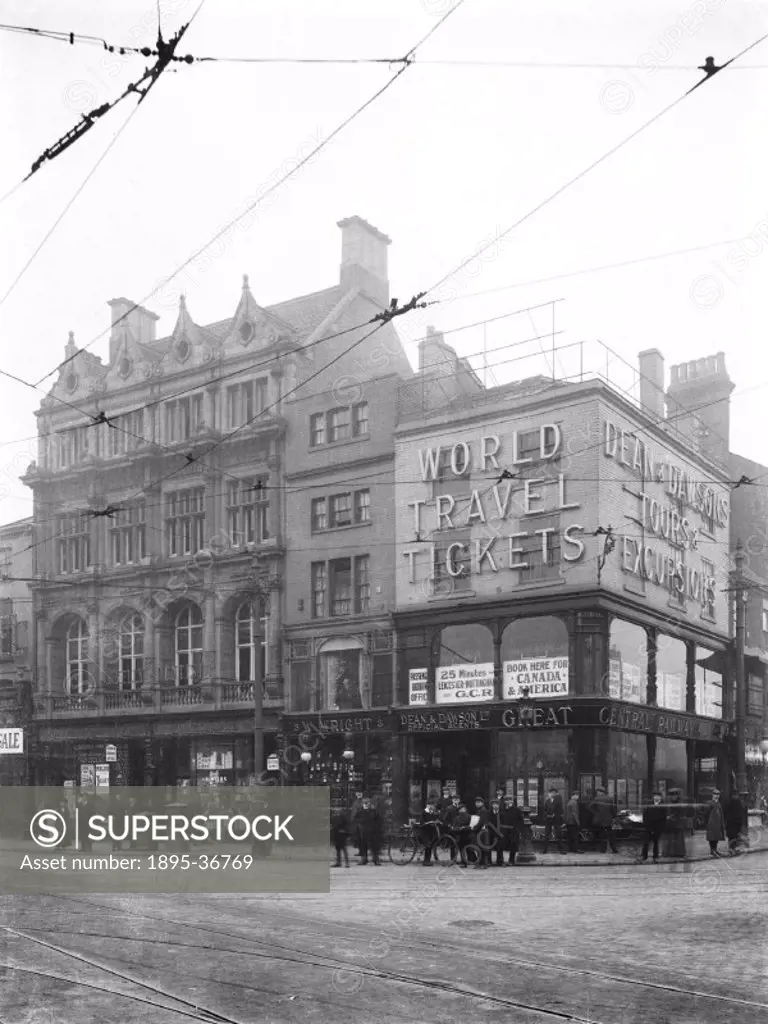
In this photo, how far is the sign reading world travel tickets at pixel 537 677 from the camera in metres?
34.5

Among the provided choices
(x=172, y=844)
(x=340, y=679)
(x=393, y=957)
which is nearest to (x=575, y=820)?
(x=172, y=844)

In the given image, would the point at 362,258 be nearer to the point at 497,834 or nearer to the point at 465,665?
the point at 465,665

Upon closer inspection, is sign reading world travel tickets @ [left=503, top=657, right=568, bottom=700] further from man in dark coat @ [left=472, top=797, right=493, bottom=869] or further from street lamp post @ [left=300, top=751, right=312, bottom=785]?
man in dark coat @ [left=472, top=797, right=493, bottom=869]

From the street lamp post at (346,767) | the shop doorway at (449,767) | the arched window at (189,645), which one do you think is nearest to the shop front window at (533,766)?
the shop doorway at (449,767)

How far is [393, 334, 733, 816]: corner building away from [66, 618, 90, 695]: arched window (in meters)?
13.7

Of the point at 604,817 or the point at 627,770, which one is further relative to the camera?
the point at 627,770

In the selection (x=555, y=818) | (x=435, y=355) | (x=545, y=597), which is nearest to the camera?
(x=555, y=818)

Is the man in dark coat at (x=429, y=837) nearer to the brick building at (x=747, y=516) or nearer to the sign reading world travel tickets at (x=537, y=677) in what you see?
the sign reading world travel tickets at (x=537, y=677)

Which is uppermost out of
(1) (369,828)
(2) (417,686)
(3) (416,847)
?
(2) (417,686)

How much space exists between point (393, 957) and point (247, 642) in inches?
1162

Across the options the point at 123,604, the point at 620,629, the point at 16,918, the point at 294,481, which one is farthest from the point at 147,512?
the point at 16,918

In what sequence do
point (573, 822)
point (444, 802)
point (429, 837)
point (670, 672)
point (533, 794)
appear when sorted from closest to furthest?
point (429, 837)
point (573, 822)
point (444, 802)
point (533, 794)
point (670, 672)

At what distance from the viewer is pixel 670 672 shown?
38375mm

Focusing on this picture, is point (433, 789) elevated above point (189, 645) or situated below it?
below
